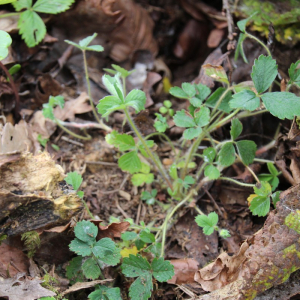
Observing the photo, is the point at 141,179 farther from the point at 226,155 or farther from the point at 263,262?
the point at 263,262

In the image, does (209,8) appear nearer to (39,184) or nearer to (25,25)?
(25,25)

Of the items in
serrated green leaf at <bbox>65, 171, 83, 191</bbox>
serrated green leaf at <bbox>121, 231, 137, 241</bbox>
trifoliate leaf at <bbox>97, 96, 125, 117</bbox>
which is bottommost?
serrated green leaf at <bbox>121, 231, 137, 241</bbox>

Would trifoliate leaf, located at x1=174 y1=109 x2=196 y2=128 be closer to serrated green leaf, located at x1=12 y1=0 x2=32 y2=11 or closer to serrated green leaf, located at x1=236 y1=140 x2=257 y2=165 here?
serrated green leaf, located at x1=236 y1=140 x2=257 y2=165

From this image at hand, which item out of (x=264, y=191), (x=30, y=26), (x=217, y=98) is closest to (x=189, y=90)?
(x=217, y=98)

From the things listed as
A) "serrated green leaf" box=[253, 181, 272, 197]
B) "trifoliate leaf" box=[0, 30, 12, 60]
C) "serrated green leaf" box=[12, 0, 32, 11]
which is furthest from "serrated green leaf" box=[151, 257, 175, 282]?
"serrated green leaf" box=[12, 0, 32, 11]

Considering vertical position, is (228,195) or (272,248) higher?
(272,248)

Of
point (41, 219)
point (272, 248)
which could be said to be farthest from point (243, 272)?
point (41, 219)

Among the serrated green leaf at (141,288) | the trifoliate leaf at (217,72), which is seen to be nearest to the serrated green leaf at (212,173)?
the trifoliate leaf at (217,72)
